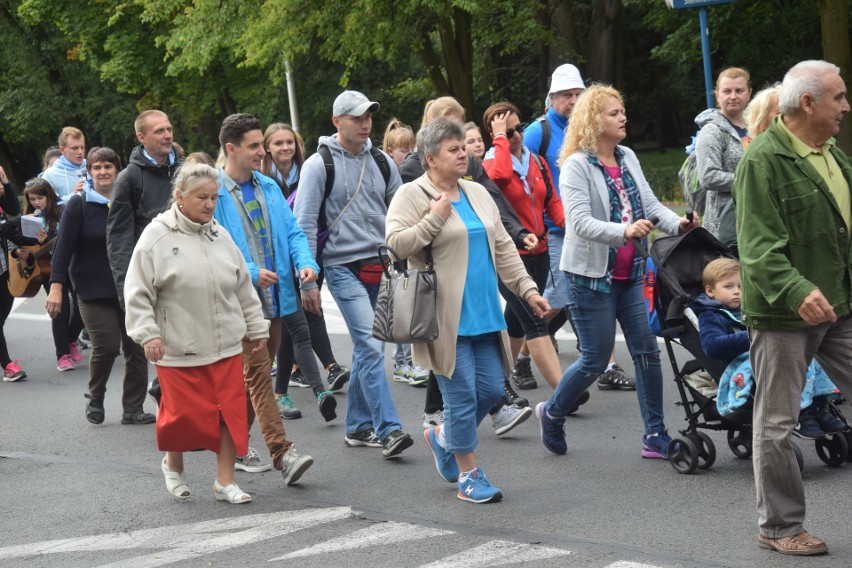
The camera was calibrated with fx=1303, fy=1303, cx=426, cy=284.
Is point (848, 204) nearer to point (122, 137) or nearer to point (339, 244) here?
point (339, 244)

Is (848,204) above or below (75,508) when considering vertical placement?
above

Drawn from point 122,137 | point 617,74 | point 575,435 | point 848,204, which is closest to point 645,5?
point 617,74

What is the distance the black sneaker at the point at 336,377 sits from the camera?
A: 9445 millimetres

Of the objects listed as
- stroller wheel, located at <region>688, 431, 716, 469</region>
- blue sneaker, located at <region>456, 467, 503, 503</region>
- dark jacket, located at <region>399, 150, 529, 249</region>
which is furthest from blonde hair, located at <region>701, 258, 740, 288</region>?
blue sneaker, located at <region>456, 467, 503, 503</region>

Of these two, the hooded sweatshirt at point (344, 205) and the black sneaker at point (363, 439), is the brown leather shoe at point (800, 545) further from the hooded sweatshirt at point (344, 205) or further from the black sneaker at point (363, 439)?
the hooded sweatshirt at point (344, 205)

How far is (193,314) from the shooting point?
21.6ft

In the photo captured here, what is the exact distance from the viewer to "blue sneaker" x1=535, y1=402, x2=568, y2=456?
7.28 m

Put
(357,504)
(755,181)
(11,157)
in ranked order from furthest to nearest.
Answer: (11,157) → (357,504) → (755,181)

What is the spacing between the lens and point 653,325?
6934 mm

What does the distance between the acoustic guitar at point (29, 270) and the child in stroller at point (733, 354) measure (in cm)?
731

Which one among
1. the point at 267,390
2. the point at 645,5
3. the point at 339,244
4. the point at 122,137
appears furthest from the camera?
the point at 122,137

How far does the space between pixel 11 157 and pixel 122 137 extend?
776cm

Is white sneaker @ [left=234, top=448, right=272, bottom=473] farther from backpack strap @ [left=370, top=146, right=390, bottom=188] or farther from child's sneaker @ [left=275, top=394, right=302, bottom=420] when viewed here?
backpack strap @ [left=370, top=146, right=390, bottom=188]

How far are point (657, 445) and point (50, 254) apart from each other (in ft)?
23.3
